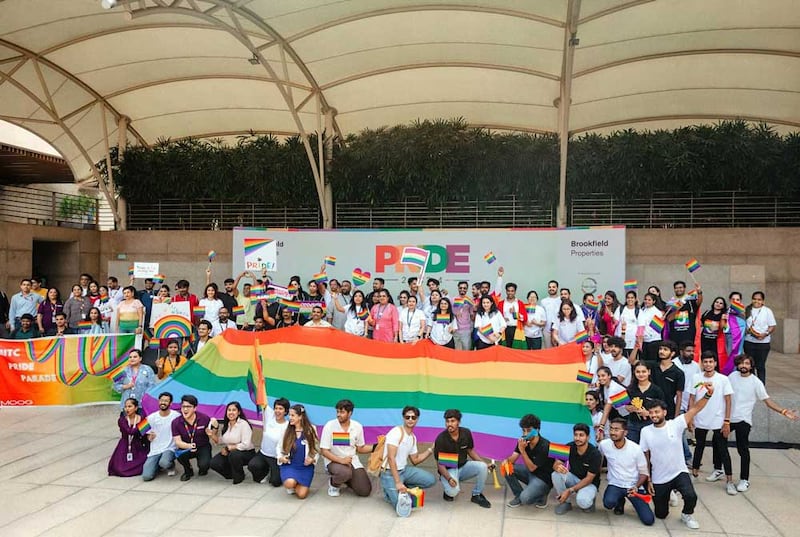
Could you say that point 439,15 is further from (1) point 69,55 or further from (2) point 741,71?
(1) point 69,55

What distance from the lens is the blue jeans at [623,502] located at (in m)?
5.69

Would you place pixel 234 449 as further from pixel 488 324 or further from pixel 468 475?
pixel 488 324

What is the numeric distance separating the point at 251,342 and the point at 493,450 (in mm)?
3396

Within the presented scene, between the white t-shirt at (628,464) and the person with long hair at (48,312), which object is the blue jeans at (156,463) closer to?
the white t-shirt at (628,464)

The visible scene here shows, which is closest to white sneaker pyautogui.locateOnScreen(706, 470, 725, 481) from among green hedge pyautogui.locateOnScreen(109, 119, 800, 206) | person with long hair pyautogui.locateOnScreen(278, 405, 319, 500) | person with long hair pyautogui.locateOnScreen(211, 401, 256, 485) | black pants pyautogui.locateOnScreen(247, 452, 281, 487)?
person with long hair pyautogui.locateOnScreen(278, 405, 319, 500)

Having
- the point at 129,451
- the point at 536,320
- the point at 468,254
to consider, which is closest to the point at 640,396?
the point at 536,320

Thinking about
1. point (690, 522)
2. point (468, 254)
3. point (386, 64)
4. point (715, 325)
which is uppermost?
point (386, 64)

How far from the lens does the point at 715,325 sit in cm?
908

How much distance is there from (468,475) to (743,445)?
3.04m

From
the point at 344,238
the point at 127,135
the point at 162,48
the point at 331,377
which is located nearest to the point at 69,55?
the point at 162,48

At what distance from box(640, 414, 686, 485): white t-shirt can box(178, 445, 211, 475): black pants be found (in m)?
4.63

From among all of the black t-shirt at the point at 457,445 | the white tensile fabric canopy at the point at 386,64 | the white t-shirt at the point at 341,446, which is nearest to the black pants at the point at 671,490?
the black t-shirt at the point at 457,445

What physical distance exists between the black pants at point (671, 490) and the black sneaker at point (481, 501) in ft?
5.18

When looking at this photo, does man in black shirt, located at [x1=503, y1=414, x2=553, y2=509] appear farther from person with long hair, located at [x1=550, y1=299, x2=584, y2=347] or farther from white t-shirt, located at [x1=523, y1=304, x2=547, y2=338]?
white t-shirt, located at [x1=523, y1=304, x2=547, y2=338]
